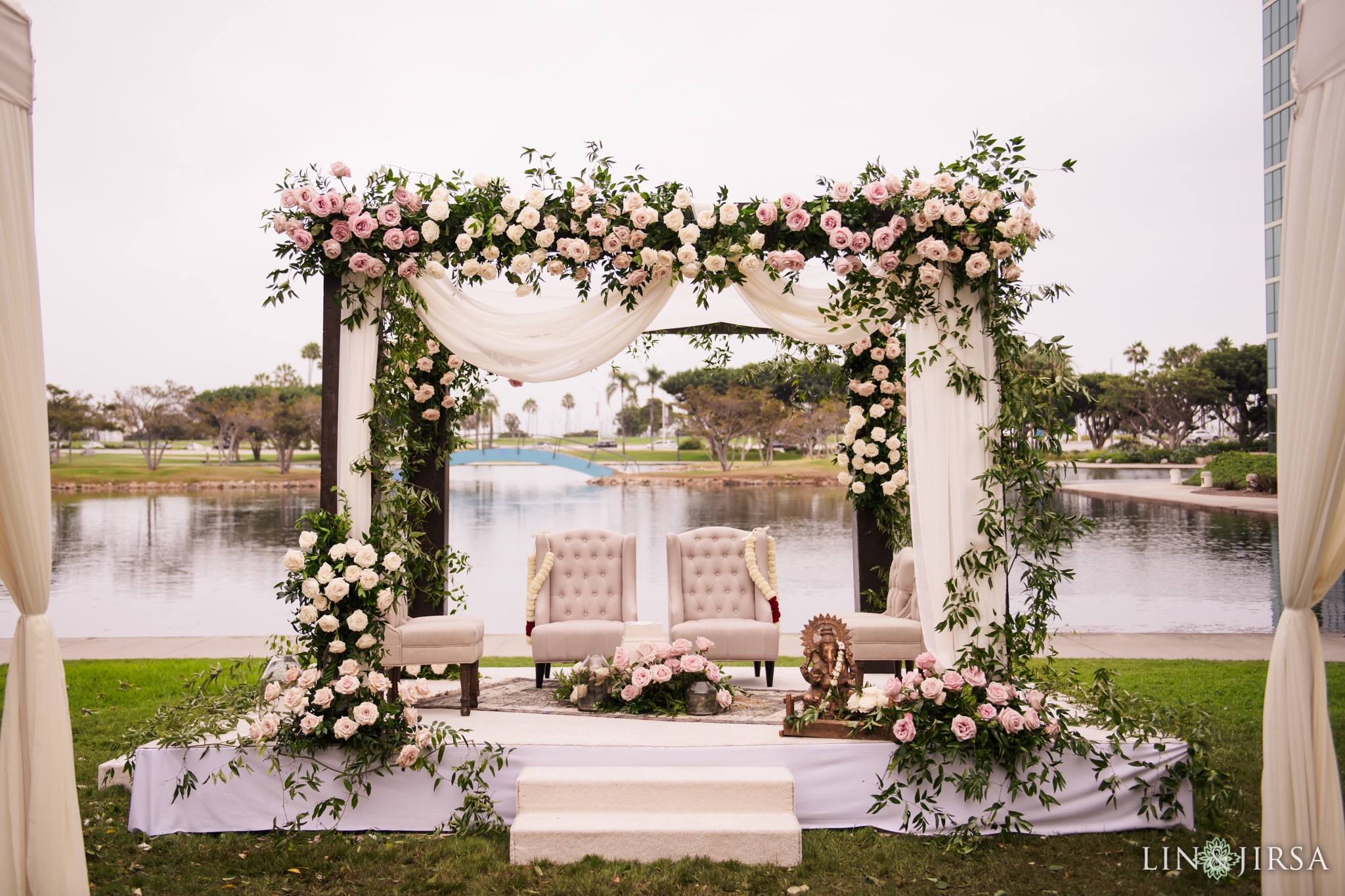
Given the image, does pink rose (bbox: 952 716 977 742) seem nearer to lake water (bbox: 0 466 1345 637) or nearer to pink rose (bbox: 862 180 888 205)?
pink rose (bbox: 862 180 888 205)

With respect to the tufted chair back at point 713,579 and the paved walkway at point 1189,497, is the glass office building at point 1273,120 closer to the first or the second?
the paved walkway at point 1189,497

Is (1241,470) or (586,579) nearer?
(586,579)

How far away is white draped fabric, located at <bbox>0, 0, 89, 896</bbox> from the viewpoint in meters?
2.62

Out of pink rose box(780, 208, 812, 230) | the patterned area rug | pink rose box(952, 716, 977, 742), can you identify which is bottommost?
the patterned area rug

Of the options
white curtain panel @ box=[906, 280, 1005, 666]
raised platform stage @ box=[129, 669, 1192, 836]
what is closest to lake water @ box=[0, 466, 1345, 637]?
white curtain panel @ box=[906, 280, 1005, 666]

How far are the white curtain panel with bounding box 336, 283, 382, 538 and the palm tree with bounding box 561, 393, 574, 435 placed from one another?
10.3m

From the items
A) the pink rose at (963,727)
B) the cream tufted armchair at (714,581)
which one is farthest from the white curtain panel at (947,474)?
the cream tufted armchair at (714,581)

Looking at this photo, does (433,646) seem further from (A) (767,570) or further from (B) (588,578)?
Result: (A) (767,570)

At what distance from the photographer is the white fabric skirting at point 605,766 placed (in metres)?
3.77

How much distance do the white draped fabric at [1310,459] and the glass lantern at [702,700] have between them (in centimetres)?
267

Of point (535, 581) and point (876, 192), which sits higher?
point (876, 192)

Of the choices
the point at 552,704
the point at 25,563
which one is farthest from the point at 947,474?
the point at 25,563

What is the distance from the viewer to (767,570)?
5.97 meters

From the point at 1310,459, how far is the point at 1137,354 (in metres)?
28.4
